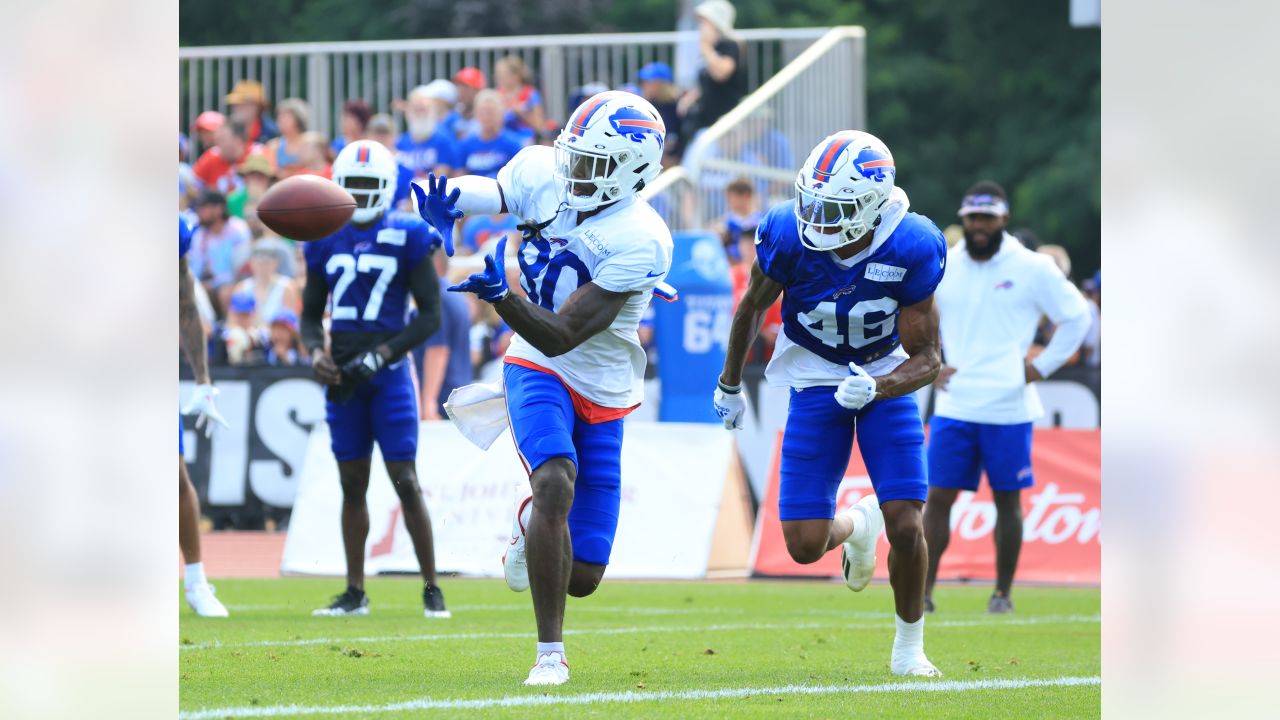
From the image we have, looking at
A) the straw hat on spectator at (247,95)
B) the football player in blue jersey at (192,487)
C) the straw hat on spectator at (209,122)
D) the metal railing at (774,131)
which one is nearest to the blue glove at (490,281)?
the football player in blue jersey at (192,487)

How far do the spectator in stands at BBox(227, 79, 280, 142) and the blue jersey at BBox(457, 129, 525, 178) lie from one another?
2.95m

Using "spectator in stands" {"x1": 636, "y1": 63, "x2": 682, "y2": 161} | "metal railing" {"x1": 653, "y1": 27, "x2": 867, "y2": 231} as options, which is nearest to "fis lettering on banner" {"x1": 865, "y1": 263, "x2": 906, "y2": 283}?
"metal railing" {"x1": 653, "y1": 27, "x2": 867, "y2": 231}

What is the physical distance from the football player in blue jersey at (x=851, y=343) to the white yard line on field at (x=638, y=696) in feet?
0.99

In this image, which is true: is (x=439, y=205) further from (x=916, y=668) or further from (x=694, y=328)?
(x=694, y=328)

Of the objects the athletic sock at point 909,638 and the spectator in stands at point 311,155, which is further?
the spectator in stands at point 311,155

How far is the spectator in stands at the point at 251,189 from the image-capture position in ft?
53.2

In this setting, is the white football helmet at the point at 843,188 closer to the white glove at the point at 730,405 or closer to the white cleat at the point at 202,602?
the white glove at the point at 730,405

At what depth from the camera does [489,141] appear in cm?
1525

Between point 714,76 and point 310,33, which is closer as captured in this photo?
point 714,76
